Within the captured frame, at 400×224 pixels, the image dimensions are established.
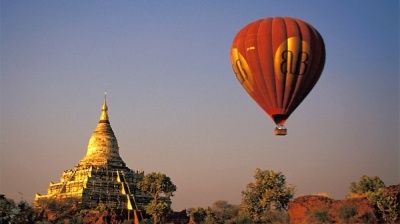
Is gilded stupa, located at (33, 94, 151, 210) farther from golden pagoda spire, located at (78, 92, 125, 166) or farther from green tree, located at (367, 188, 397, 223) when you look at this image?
green tree, located at (367, 188, 397, 223)

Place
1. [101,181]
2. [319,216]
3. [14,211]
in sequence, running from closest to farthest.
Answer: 1. [319,216]
2. [14,211]
3. [101,181]

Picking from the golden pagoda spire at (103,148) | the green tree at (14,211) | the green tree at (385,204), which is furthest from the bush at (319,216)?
the golden pagoda spire at (103,148)

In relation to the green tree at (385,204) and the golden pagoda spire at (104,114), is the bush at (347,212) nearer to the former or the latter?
the green tree at (385,204)

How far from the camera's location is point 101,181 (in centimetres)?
7381

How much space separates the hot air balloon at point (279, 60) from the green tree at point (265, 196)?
1799 cm

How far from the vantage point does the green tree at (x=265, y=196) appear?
170ft

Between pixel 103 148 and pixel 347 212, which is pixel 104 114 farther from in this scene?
pixel 347 212

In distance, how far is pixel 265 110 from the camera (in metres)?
35.8

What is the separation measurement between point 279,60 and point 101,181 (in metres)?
44.5

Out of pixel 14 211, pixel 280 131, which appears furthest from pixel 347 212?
pixel 14 211

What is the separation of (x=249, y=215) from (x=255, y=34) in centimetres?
2262

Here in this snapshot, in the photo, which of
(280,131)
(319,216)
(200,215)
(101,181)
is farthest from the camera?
(101,181)

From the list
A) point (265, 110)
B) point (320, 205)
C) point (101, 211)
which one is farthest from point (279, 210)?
point (265, 110)

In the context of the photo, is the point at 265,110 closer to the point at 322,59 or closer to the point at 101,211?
the point at 322,59
